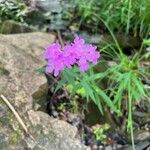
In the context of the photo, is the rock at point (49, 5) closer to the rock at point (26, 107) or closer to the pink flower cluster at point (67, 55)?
the rock at point (26, 107)

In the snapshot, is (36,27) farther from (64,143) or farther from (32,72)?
(64,143)

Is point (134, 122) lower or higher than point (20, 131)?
lower

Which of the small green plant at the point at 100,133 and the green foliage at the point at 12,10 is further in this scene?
the green foliage at the point at 12,10

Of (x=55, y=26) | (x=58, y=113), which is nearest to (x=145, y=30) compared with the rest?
(x=55, y=26)

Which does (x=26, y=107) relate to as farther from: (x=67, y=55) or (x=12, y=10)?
(x=12, y=10)

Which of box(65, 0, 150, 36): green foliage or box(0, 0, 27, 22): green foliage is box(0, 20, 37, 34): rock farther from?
box(65, 0, 150, 36): green foliage

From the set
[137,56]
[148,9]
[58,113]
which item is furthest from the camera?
[148,9]

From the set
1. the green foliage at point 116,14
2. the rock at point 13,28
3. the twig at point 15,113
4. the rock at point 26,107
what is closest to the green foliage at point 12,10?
the rock at point 13,28
